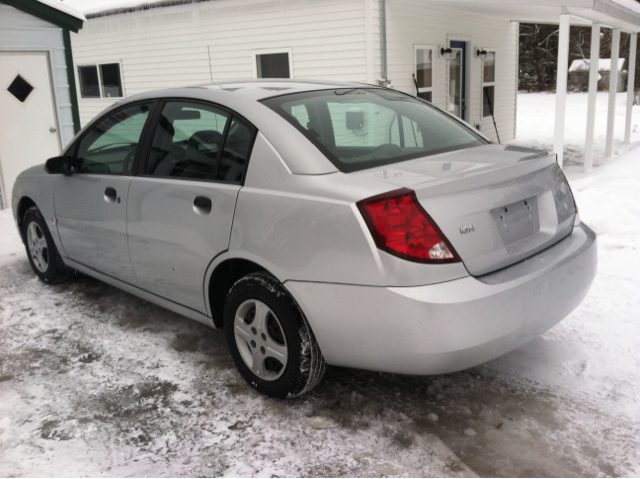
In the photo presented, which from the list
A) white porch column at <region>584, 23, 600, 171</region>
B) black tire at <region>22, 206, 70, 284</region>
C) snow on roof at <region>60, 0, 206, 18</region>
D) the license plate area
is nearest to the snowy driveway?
black tire at <region>22, 206, 70, 284</region>

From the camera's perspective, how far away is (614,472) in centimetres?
254

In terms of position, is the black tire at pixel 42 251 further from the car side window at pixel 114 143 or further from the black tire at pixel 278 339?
the black tire at pixel 278 339

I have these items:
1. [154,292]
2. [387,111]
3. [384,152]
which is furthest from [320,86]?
[154,292]

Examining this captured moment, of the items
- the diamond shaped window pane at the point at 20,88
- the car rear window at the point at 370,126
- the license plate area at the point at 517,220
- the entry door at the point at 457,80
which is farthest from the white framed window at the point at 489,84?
the license plate area at the point at 517,220

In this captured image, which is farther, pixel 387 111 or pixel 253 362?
pixel 387 111

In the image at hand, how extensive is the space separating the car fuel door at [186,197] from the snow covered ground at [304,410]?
19.9 inches

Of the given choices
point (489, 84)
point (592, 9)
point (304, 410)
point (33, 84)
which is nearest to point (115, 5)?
point (33, 84)

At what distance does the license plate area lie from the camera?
276cm

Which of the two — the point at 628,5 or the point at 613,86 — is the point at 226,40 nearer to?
the point at 628,5

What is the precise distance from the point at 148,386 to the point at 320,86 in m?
1.94

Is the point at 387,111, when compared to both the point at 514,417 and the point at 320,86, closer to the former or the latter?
the point at 320,86

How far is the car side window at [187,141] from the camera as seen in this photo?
3.35 m

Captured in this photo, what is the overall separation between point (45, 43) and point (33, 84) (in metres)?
0.61

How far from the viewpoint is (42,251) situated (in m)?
5.05
